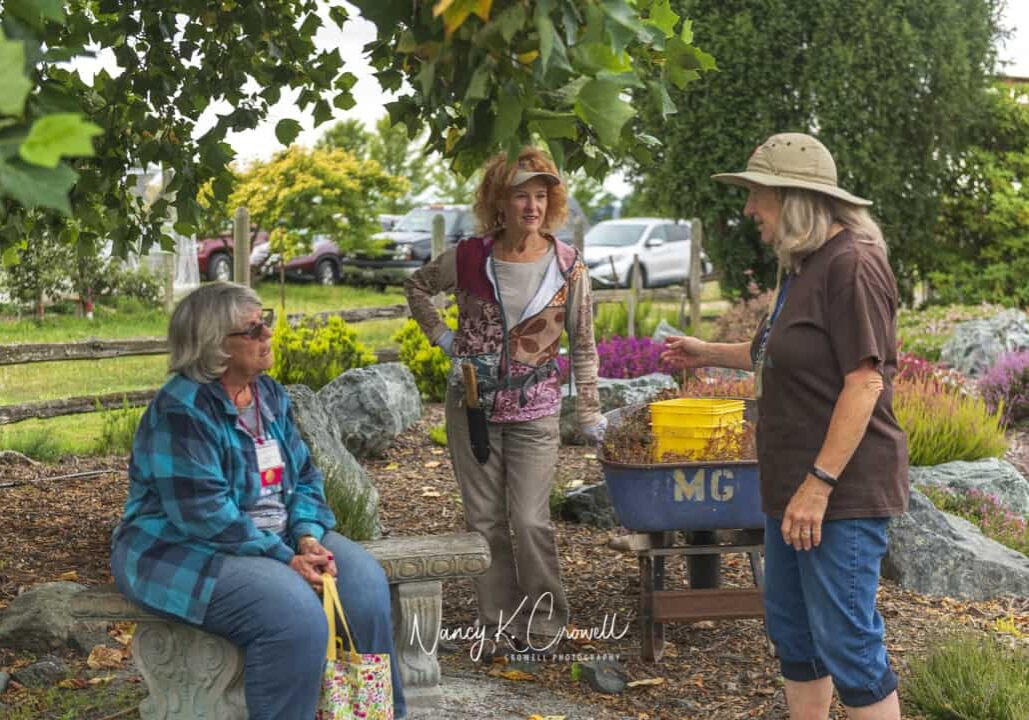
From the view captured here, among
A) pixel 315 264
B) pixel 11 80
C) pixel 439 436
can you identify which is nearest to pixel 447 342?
pixel 11 80

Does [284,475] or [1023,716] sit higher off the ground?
[284,475]

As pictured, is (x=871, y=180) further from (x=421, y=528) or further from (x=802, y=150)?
(x=802, y=150)

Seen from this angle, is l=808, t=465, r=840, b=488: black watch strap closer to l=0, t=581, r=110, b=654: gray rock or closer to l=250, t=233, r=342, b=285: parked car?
l=0, t=581, r=110, b=654: gray rock

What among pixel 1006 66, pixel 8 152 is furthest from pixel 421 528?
pixel 1006 66

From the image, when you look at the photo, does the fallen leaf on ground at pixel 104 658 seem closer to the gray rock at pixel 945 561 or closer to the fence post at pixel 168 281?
the gray rock at pixel 945 561

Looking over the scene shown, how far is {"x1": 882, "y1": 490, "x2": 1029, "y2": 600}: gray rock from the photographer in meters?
5.97

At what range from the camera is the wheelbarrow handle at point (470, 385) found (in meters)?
4.91

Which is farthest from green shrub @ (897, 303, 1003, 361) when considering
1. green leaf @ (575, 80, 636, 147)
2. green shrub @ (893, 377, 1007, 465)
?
green leaf @ (575, 80, 636, 147)

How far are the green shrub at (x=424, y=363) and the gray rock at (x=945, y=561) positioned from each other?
17.2 feet

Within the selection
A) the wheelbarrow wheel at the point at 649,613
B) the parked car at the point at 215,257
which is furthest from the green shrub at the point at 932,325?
the parked car at the point at 215,257

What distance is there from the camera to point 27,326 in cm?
1388

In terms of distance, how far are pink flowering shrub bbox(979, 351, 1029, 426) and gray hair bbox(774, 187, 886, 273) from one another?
724 cm

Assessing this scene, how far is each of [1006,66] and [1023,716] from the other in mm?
14314

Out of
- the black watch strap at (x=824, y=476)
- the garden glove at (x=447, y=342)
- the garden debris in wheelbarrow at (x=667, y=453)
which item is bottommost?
the garden debris in wheelbarrow at (x=667, y=453)
